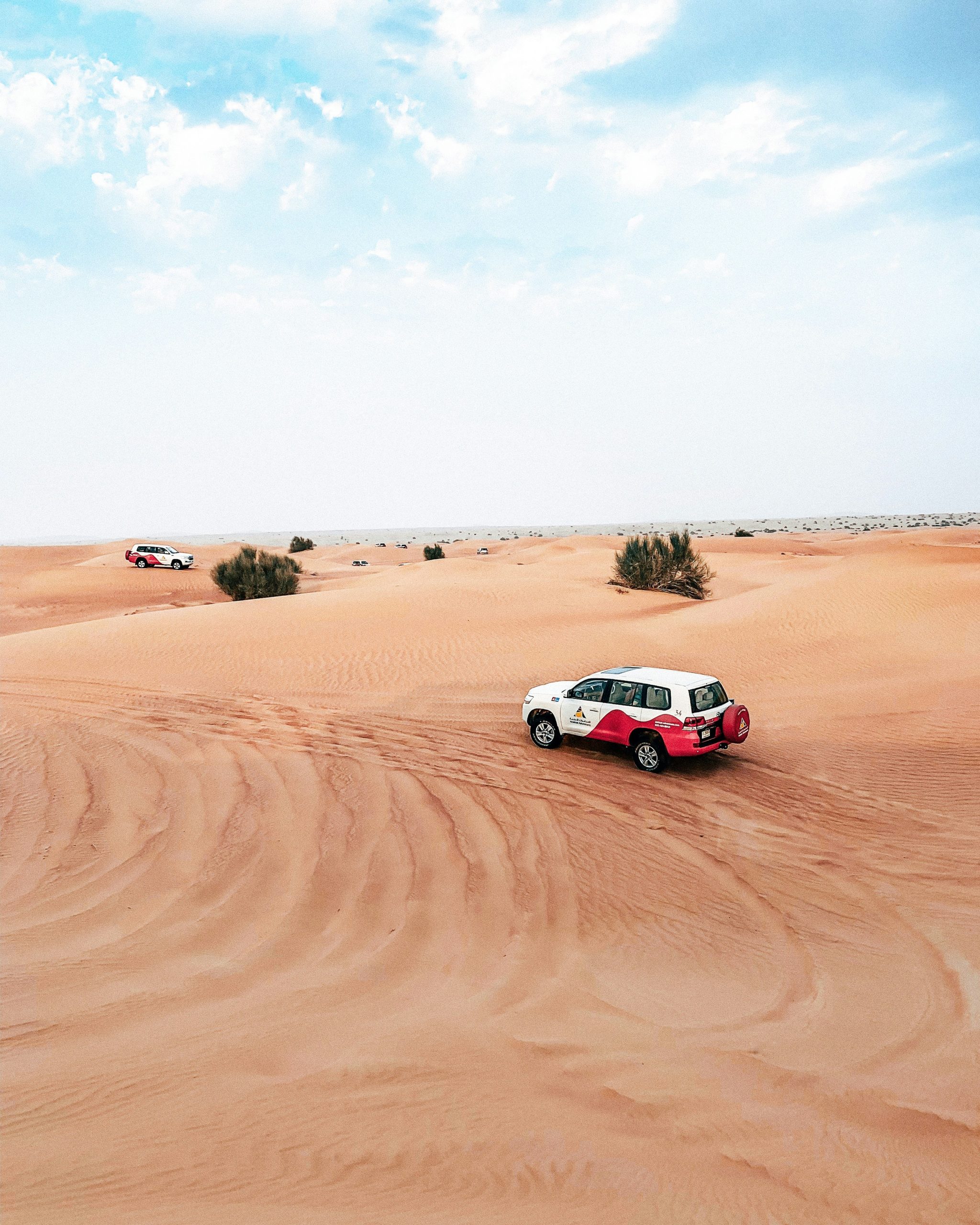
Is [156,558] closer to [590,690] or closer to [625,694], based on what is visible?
[590,690]

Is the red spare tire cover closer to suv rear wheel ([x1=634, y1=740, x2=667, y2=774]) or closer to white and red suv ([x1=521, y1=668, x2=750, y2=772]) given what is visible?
white and red suv ([x1=521, y1=668, x2=750, y2=772])

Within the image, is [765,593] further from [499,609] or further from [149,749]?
[149,749]

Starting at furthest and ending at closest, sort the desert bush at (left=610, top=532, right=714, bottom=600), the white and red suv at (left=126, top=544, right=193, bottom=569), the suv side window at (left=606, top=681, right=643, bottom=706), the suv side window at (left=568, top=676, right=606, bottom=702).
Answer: the white and red suv at (left=126, top=544, right=193, bottom=569) < the desert bush at (left=610, top=532, right=714, bottom=600) < the suv side window at (left=568, top=676, right=606, bottom=702) < the suv side window at (left=606, top=681, right=643, bottom=706)

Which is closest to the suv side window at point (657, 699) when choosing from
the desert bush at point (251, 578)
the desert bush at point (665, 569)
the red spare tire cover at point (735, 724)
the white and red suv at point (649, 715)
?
the white and red suv at point (649, 715)

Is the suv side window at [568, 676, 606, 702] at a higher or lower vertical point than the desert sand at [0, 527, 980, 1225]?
higher

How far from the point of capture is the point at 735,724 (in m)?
11.1

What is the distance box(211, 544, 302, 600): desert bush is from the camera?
36.2 meters

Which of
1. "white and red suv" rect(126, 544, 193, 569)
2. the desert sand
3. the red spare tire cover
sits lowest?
the desert sand

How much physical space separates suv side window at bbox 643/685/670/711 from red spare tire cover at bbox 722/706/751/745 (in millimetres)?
875

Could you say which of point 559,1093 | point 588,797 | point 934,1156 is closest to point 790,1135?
point 934,1156

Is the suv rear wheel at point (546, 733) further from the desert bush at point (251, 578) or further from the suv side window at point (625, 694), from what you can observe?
the desert bush at point (251, 578)

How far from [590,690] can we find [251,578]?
90.4 feet

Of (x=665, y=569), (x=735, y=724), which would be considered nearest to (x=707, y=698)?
(x=735, y=724)

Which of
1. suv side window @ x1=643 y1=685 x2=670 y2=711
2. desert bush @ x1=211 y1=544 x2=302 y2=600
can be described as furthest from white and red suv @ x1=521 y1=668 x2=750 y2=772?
desert bush @ x1=211 y1=544 x2=302 y2=600
